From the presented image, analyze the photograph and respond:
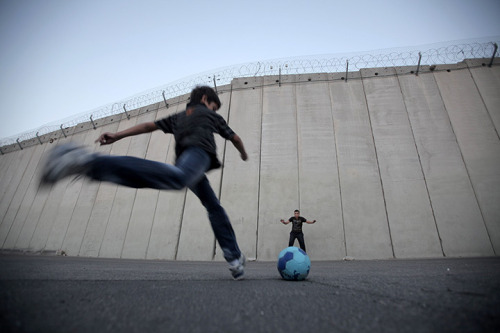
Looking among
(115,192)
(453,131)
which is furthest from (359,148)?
(115,192)

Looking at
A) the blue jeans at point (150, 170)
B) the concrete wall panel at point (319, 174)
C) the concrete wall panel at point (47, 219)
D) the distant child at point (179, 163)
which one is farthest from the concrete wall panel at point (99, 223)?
the blue jeans at point (150, 170)

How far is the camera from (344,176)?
27.1 feet

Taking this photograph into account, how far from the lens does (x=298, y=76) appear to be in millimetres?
9969

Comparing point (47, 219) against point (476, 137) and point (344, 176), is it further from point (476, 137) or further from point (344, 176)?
point (476, 137)

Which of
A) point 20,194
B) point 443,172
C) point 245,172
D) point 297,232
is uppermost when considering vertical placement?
point 20,194

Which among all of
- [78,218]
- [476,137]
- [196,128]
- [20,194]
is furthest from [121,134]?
[20,194]

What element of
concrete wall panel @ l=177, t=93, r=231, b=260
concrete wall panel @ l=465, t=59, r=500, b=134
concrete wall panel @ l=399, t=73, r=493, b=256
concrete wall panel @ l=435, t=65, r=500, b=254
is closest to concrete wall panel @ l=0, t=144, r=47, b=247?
concrete wall panel @ l=177, t=93, r=231, b=260

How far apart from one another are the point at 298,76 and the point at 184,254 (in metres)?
8.19

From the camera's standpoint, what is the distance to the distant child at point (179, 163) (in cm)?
145

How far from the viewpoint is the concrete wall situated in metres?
7.52

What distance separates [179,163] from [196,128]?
15.0 inches

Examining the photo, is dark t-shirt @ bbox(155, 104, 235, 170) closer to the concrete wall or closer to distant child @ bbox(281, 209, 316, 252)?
distant child @ bbox(281, 209, 316, 252)

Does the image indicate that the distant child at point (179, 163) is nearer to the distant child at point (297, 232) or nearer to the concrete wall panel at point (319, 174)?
the distant child at point (297, 232)

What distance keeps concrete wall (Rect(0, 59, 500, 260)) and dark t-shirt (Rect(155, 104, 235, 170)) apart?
638 cm
